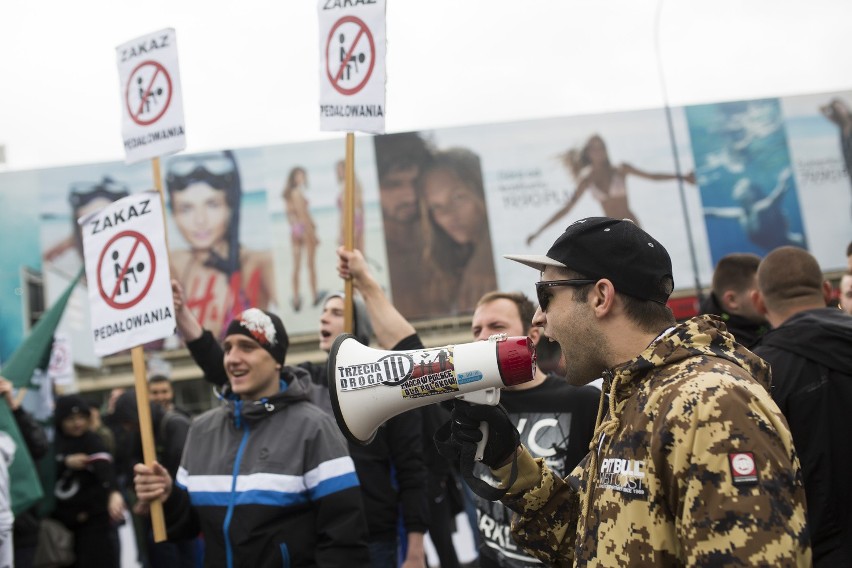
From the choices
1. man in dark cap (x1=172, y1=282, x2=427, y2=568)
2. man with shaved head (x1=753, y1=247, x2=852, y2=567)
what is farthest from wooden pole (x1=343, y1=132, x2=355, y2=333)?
man with shaved head (x1=753, y1=247, x2=852, y2=567)

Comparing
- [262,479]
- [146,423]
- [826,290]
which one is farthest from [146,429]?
[826,290]

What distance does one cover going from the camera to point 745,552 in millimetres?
1427

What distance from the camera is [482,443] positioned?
2.15 m

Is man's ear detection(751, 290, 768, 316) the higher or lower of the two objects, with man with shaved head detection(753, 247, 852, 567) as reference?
higher

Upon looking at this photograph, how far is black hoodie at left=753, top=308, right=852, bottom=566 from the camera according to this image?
9.57 feet

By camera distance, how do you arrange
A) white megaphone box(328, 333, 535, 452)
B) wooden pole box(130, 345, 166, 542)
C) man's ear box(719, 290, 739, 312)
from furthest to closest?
man's ear box(719, 290, 739, 312), wooden pole box(130, 345, 166, 542), white megaphone box(328, 333, 535, 452)

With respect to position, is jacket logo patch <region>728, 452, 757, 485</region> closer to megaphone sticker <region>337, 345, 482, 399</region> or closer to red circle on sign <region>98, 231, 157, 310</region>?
megaphone sticker <region>337, 345, 482, 399</region>

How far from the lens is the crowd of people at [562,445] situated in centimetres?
153

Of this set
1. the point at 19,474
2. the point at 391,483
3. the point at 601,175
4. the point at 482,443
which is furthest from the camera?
the point at 601,175

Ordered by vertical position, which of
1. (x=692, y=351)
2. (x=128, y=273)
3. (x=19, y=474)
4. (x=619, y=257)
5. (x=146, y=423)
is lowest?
(x=19, y=474)

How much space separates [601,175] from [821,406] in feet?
94.0

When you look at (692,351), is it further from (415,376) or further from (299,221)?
(299,221)

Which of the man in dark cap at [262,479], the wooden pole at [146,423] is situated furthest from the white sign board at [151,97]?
the man in dark cap at [262,479]

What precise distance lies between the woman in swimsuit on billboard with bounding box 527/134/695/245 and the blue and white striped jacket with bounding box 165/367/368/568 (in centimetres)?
2813
